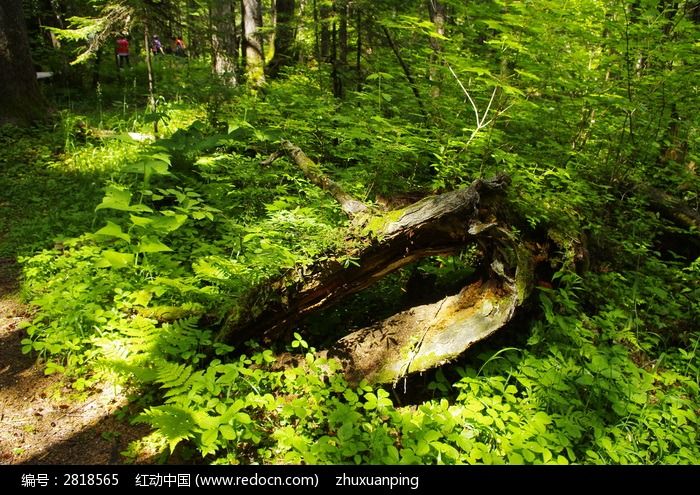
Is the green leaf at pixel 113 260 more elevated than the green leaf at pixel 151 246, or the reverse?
the green leaf at pixel 151 246

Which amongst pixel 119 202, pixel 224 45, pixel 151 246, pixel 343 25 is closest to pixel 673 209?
pixel 343 25

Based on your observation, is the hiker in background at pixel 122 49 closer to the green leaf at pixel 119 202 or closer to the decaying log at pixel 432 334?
the green leaf at pixel 119 202

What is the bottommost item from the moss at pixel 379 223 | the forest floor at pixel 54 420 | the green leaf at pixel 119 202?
the forest floor at pixel 54 420

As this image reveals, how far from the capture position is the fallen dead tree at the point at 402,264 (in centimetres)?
330

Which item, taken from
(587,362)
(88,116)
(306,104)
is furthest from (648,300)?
(88,116)

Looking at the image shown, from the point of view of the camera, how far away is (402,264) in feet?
11.6

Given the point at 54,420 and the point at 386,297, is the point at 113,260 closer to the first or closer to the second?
the point at 54,420

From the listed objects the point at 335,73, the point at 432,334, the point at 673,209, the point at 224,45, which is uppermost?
the point at 224,45

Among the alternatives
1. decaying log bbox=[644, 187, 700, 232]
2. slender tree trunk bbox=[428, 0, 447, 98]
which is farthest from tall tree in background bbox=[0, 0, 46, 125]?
decaying log bbox=[644, 187, 700, 232]

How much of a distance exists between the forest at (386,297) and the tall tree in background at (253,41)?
4.06 meters

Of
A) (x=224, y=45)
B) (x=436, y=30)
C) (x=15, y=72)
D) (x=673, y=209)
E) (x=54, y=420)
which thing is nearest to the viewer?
(x=54, y=420)

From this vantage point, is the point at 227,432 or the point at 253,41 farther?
the point at 253,41

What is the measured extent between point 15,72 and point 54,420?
7.93 metres

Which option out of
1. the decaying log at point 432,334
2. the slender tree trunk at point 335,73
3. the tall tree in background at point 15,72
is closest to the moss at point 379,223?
the decaying log at point 432,334
